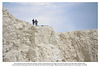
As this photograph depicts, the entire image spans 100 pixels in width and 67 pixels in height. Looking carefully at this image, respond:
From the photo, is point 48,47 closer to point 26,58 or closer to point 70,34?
point 26,58

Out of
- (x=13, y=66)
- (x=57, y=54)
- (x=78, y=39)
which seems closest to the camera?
(x=13, y=66)

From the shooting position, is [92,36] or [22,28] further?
[92,36]

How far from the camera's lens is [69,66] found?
13.9m

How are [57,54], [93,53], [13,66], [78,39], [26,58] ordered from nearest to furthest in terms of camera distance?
[13,66] → [26,58] → [57,54] → [93,53] → [78,39]

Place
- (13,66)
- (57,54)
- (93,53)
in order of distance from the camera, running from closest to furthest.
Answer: (13,66), (57,54), (93,53)

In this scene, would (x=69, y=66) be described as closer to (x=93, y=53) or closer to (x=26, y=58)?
(x=26, y=58)

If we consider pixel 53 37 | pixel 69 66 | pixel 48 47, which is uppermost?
pixel 53 37

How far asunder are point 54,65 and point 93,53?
335 inches

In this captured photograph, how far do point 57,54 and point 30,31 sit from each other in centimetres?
409

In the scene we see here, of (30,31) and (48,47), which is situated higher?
(30,31)

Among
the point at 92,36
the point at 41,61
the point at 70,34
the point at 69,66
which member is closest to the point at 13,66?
the point at 41,61

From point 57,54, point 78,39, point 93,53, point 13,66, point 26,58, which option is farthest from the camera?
point 78,39

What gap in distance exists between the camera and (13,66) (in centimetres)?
1343

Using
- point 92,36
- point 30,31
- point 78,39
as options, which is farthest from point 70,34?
point 30,31
